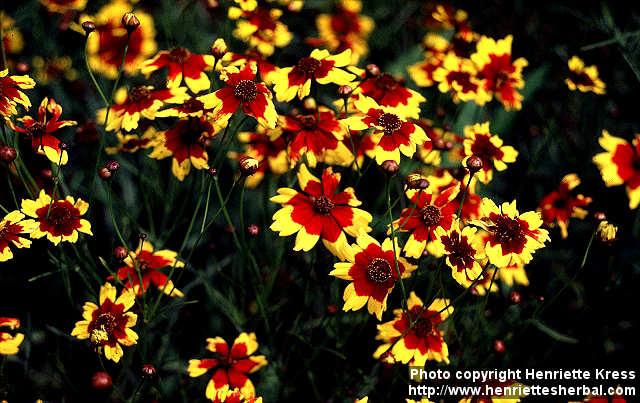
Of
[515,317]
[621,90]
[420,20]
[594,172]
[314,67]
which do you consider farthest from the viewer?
[420,20]

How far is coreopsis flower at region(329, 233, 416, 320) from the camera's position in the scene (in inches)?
54.2

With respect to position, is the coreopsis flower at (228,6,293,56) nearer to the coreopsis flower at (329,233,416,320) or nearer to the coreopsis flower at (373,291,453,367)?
the coreopsis flower at (329,233,416,320)

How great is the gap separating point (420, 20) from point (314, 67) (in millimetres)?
2013

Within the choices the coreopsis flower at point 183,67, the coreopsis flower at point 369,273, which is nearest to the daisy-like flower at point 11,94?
the coreopsis flower at point 183,67

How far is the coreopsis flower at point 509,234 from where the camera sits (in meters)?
Result: 1.34

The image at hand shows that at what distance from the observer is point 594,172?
8.14 feet

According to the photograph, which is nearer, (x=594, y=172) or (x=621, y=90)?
(x=594, y=172)

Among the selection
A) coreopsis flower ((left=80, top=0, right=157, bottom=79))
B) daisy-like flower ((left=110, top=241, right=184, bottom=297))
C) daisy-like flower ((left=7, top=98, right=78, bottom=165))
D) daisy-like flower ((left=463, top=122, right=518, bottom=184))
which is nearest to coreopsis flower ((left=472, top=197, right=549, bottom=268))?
daisy-like flower ((left=463, top=122, right=518, bottom=184))

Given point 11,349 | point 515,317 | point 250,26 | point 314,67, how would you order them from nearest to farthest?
1. point 11,349
2. point 314,67
3. point 515,317
4. point 250,26

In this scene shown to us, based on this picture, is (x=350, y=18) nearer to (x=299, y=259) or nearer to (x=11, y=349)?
(x=299, y=259)

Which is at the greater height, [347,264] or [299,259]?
[347,264]

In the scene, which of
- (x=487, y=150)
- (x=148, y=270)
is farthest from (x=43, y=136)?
(x=487, y=150)

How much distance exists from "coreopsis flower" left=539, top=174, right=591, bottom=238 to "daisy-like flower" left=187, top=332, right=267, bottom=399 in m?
1.07

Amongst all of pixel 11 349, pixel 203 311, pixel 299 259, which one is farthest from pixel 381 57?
pixel 11 349
